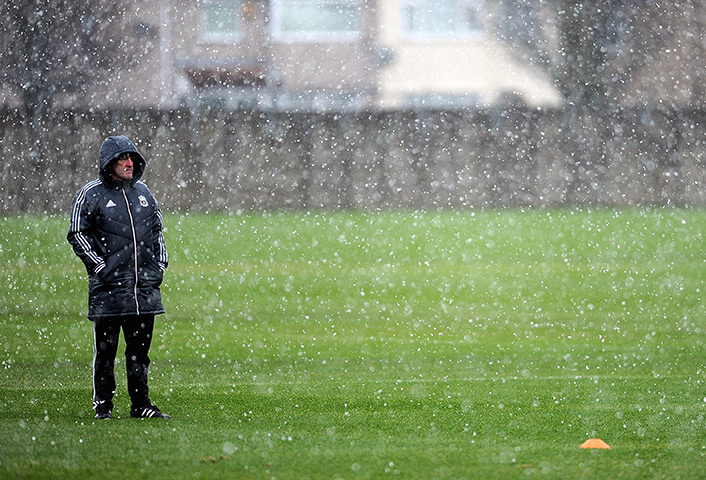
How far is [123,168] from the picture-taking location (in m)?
4.55

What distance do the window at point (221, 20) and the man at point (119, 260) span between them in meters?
16.3

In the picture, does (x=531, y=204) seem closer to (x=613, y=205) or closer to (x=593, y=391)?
(x=613, y=205)

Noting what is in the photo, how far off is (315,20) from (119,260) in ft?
57.2

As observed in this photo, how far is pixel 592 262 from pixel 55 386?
31.4ft

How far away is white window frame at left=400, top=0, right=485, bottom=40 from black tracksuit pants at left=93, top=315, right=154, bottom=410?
59.9 ft

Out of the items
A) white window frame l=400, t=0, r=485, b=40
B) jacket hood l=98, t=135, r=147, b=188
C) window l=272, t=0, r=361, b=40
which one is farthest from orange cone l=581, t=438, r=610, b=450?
white window frame l=400, t=0, r=485, b=40

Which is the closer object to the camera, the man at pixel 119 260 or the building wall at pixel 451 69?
the man at pixel 119 260

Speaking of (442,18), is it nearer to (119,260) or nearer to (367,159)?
(367,159)

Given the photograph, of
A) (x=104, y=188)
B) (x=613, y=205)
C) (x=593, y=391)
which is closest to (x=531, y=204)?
(x=613, y=205)

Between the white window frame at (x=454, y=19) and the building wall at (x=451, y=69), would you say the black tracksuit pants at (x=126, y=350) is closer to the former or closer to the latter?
the building wall at (x=451, y=69)

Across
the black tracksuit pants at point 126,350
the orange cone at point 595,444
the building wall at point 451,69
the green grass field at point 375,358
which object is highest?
the building wall at point 451,69

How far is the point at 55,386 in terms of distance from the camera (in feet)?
18.8

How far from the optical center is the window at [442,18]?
22219mm

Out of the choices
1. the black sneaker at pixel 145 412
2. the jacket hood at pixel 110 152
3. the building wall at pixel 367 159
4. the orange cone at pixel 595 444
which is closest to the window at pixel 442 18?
the building wall at pixel 367 159
